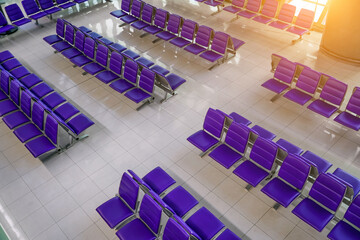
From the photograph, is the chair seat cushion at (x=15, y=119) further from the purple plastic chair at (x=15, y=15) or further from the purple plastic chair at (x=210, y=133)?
the purple plastic chair at (x=15, y=15)

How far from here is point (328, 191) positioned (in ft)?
14.1

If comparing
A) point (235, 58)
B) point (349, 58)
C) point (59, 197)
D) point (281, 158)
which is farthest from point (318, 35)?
point (59, 197)

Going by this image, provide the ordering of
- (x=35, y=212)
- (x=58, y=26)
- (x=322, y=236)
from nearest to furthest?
(x=322, y=236) < (x=35, y=212) < (x=58, y=26)

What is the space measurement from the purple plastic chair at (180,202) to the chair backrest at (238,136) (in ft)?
4.15

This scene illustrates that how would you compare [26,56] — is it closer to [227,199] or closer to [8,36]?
[8,36]

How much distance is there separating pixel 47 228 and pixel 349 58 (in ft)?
24.7

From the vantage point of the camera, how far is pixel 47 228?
182 inches

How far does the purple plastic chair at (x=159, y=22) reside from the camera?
337 inches

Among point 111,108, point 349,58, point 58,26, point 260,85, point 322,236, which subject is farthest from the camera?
point 58,26

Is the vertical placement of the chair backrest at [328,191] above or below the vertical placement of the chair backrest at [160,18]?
below

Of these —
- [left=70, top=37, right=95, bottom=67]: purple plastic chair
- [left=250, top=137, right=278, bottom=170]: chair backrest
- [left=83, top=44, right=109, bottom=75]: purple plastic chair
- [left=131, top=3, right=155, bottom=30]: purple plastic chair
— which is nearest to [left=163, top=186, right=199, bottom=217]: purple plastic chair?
[left=250, top=137, right=278, bottom=170]: chair backrest

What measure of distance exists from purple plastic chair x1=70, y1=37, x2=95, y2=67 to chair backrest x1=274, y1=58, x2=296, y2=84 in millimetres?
4243

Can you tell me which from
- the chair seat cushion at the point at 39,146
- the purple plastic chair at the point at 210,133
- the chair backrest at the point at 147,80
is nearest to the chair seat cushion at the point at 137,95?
the chair backrest at the point at 147,80

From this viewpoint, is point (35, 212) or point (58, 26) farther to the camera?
point (58, 26)
